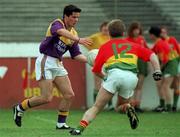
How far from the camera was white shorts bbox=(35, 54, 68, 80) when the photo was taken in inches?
497

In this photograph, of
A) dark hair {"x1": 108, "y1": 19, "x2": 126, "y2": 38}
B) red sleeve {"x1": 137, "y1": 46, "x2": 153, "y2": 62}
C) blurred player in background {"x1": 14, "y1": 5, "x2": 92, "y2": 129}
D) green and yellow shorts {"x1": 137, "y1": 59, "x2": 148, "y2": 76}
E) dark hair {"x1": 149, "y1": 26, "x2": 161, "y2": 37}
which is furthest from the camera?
green and yellow shorts {"x1": 137, "y1": 59, "x2": 148, "y2": 76}

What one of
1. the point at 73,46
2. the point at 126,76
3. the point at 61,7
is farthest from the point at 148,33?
the point at 126,76

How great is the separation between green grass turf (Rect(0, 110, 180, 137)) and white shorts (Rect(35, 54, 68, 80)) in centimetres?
92

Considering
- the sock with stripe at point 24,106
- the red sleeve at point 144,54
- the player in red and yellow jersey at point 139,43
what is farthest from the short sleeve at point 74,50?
the player in red and yellow jersey at point 139,43

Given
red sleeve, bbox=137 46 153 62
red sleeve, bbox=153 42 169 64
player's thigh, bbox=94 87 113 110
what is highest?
red sleeve, bbox=137 46 153 62

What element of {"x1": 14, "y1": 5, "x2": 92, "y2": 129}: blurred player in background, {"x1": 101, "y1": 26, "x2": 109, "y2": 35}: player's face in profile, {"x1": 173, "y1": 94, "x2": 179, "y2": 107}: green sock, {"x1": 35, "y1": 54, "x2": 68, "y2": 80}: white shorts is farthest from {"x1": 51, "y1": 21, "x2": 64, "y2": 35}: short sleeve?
{"x1": 173, "y1": 94, "x2": 179, "y2": 107}: green sock

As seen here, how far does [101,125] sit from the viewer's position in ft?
46.1

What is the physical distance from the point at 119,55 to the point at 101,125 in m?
3.28

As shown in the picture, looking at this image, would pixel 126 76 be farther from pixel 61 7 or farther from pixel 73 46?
pixel 61 7

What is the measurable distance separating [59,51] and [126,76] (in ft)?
6.39

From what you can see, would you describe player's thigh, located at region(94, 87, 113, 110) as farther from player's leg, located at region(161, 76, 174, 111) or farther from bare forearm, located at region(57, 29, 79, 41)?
player's leg, located at region(161, 76, 174, 111)

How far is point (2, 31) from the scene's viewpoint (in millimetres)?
19891

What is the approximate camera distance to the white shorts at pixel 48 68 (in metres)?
12.6

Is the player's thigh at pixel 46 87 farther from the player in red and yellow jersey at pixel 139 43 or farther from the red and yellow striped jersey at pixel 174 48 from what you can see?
the red and yellow striped jersey at pixel 174 48
